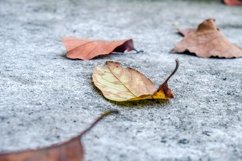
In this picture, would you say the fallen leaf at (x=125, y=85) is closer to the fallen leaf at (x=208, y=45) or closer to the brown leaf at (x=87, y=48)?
the brown leaf at (x=87, y=48)

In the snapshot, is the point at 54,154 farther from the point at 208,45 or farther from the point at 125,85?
the point at 208,45

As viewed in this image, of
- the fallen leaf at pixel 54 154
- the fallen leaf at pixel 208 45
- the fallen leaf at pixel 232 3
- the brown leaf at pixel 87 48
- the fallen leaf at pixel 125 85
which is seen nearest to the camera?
the fallen leaf at pixel 54 154

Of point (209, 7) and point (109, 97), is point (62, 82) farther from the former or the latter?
point (209, 7)

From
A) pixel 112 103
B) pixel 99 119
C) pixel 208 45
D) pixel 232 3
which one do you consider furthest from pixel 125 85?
pixel 232 3

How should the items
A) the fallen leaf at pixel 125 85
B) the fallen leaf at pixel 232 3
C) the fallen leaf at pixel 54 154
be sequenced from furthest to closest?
the fallen leaf at pixel 232 3 < the fallen leaf at pixel 125 85 < the fallen leaf at pixel 54 154

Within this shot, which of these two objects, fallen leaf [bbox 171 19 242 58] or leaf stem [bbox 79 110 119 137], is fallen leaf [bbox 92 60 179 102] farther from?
fallen leaf [bbox 171 19 242 58]

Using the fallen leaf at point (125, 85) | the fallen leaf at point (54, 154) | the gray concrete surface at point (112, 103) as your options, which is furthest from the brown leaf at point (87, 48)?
the fallen leaf at point (54, 154)

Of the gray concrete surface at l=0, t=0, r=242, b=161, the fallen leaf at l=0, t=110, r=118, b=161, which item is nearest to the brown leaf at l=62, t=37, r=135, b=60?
the gray concrete surface at l=0, t=0, r=242, b=161
